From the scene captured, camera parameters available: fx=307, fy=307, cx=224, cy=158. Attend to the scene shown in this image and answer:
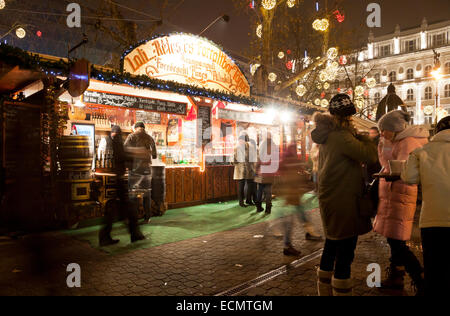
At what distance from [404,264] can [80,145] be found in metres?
6.54

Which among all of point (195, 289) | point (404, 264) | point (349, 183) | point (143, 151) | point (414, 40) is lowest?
point (195, 289)

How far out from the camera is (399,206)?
3777 mm

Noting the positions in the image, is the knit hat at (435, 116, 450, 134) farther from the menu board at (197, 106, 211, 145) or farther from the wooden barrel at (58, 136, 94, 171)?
the menu board at (197, 106, 211, 145)

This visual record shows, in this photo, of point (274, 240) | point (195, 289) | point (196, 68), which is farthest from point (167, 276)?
point (196, 68)

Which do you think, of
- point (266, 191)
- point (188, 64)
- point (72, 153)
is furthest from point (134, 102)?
point (266, 191)

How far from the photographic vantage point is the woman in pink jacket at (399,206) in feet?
12.0

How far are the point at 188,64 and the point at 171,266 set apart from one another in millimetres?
6340

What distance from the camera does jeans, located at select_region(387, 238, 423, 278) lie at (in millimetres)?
3549

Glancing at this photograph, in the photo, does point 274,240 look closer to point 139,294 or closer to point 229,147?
point 139,294

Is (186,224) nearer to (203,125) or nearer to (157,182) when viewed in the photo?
(157,182)

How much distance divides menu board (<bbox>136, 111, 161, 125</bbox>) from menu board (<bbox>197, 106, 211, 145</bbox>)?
204cm

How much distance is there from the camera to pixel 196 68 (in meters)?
9.45

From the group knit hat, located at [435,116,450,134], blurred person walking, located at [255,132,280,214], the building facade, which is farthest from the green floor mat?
the building facade

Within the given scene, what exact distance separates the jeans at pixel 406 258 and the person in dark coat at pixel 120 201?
174 inches
